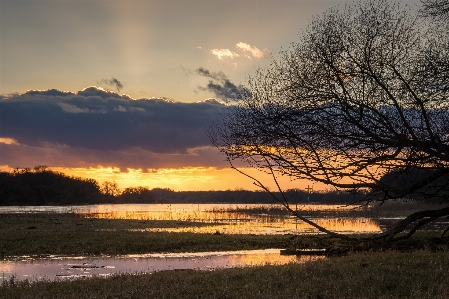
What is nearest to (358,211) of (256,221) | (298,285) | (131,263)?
(256,221)

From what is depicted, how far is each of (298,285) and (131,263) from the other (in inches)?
663

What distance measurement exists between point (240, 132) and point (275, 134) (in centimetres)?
114

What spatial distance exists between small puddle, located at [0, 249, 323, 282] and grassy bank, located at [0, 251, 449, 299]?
678 cm

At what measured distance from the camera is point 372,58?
1262 centimetres

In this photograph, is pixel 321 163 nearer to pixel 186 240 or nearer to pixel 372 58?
pixel 372 58

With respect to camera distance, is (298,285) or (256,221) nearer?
(298,285)

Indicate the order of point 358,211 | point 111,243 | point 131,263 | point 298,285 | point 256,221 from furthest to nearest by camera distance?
point 358,211 → point 256,221 → point 111,243 → point 131,263 → point 298,285

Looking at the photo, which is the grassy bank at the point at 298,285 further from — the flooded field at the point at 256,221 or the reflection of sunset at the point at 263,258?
the reflection of sunset at the point at 263,258

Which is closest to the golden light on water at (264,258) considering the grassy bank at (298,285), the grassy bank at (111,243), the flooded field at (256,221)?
the grassy bank at (111,243)

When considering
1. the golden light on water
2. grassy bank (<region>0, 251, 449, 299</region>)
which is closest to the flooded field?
the golden light on water

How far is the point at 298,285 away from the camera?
11.1 meters

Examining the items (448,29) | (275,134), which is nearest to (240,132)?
(275,134)

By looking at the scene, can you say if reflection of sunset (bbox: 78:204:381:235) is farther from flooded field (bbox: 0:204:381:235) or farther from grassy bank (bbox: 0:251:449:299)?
grassy bank (bbox: 0:251:449:299)

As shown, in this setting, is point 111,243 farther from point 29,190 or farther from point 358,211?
point 29,190
